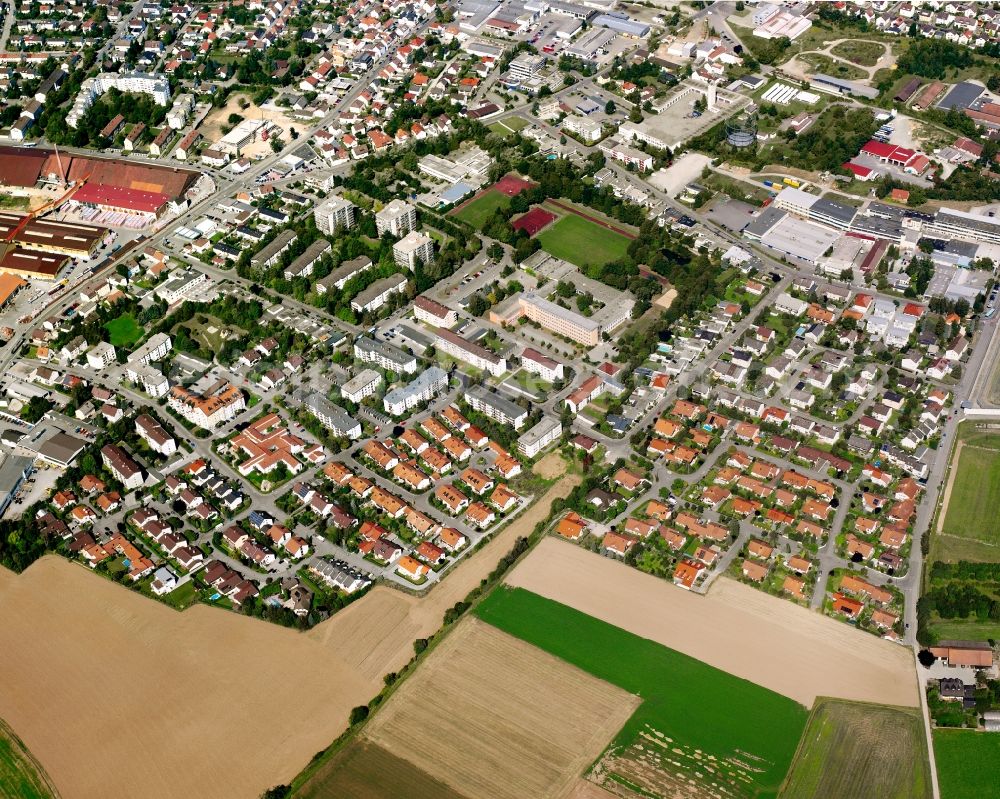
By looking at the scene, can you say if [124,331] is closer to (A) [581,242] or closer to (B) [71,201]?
(B) [71,201]

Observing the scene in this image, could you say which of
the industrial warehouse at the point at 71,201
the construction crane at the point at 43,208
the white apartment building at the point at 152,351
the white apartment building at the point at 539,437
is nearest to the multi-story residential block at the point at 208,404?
the white apartment building at the point at 152,351

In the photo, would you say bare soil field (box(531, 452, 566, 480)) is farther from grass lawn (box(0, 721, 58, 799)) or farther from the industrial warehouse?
the industrial warehouse

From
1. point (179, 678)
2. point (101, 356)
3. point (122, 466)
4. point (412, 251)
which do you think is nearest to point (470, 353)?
point (412, 251)

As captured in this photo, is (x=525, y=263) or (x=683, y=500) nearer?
(x=683, y=500)

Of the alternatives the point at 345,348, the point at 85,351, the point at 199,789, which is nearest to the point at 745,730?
the point at 199,789

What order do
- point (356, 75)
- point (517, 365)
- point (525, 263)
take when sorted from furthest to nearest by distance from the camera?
1. point (356, 75)
2. point (525, 263)
3. point (517, 365)

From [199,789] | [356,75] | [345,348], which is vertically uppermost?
[356,75]

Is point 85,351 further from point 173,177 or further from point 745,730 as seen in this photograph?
point 745,730
